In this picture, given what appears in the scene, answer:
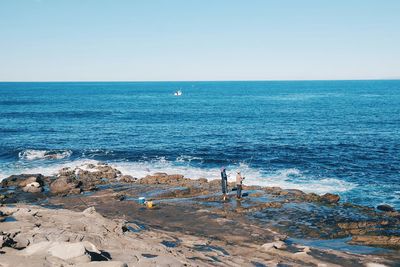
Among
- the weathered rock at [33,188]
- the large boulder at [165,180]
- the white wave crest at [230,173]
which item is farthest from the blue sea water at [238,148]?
the weathered rock at [33,188]

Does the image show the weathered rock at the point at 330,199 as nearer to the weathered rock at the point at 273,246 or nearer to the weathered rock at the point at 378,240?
the weathered rock at the point at 378,240

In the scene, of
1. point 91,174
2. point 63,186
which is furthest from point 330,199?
point 91,174

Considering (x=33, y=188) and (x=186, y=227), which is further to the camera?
(x=33, y=188)

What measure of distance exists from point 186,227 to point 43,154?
101 ft

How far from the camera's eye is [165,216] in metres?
22.2

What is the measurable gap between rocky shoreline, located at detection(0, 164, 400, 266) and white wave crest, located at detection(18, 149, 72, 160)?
12.7 m

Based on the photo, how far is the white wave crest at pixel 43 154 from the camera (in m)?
44.0

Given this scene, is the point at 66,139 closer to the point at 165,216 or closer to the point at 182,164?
the point at 182,164

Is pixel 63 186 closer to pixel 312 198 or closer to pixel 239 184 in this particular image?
pixel 239 184

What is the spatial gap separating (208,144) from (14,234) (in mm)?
36884

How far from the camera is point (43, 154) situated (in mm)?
45219

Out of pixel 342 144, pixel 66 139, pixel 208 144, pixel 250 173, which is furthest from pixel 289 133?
pixel 66 139

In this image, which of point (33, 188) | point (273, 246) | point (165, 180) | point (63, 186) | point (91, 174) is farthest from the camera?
point (91, 174)

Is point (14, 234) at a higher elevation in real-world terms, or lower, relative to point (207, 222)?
higher
